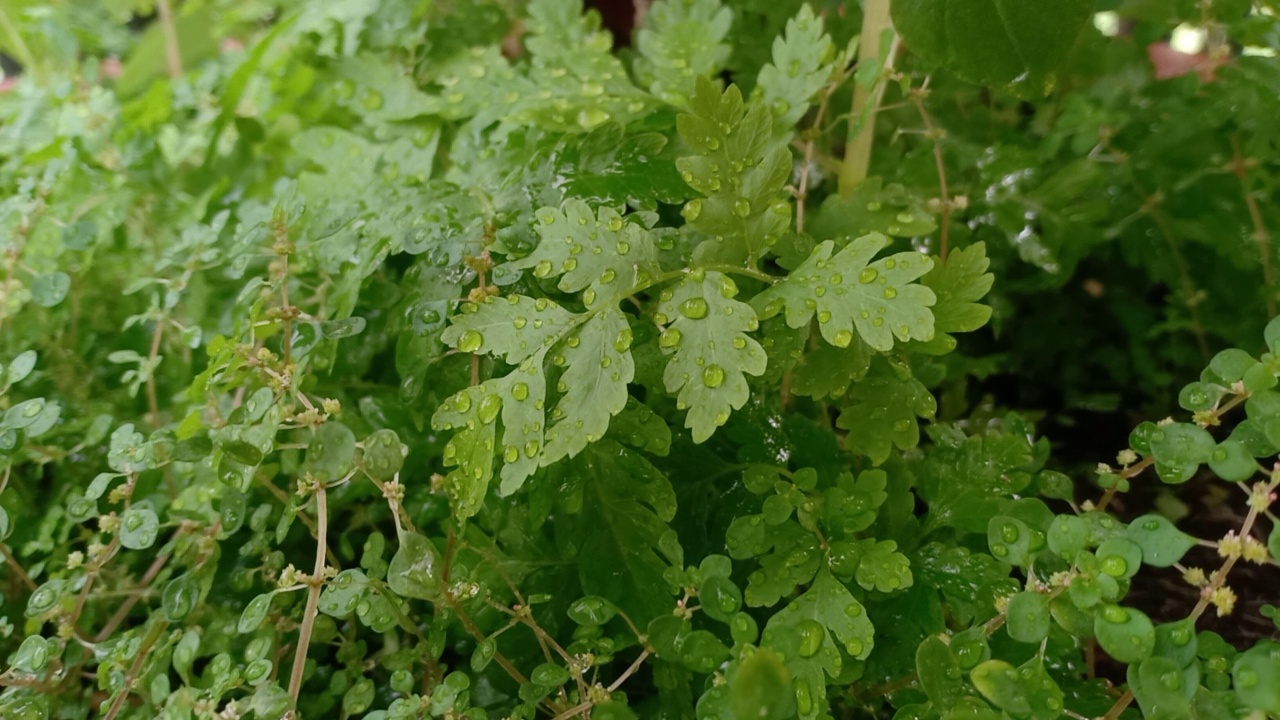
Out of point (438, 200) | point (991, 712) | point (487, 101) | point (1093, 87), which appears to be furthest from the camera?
point (1093, 87)

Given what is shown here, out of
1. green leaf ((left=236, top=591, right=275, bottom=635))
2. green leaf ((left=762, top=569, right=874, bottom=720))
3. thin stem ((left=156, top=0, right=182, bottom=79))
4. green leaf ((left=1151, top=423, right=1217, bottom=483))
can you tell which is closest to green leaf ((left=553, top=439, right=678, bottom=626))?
green leaf ((left=762, top=569, right=874, bottom=720))

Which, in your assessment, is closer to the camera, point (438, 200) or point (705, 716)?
point (705, 716)

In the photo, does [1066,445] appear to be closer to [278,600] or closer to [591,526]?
[591,526]

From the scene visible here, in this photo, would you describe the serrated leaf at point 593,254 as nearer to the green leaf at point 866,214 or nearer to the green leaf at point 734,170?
the green leaf at point 734,170

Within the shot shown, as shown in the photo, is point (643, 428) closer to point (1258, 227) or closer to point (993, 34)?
point (993, 34)

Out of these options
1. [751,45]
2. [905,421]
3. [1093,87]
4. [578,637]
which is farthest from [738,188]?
[1093,87]

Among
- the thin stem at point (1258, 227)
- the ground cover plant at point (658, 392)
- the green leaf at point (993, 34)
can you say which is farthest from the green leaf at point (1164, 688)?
the thin stem at point (1258, 227)

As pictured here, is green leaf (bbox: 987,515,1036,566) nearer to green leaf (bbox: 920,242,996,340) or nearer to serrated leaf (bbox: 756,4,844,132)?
green leaf (bbox: 920,242,996,340)
